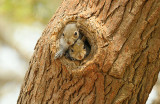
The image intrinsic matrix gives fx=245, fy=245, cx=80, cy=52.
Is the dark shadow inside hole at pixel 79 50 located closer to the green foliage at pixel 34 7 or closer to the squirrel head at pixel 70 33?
the squirrel head at pixel 70 33

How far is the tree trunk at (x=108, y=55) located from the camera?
1054mm

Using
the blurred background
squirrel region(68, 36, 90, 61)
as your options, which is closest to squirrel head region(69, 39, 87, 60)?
squirrel region(68, 36, 90, 61)

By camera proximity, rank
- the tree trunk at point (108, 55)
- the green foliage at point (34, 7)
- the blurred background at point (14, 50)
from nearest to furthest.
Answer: the tree trunk at point (108, 55) < the green foliage at point (34, 7) < the blurred background at point (14, 50)

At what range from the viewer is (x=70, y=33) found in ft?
3.50

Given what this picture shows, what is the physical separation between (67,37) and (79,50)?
0.26 ft

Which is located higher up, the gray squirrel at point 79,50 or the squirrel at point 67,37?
the squirrel at point 67,37

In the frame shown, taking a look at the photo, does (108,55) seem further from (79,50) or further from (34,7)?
(34,7)

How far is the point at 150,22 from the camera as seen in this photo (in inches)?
42.6

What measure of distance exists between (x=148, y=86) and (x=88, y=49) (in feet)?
1.16

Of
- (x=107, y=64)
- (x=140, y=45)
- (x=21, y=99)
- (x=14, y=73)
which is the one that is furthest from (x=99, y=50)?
(x=14, y=73)

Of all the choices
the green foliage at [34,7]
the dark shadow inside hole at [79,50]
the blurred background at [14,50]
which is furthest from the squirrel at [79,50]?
the blurred background at [14,50]

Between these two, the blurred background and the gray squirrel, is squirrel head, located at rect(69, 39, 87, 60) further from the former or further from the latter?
the blurred background

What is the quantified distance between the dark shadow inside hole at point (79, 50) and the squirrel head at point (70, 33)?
20mm

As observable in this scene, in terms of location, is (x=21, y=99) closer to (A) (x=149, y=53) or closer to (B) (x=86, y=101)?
(B) (x=86, y=101)
